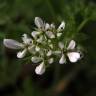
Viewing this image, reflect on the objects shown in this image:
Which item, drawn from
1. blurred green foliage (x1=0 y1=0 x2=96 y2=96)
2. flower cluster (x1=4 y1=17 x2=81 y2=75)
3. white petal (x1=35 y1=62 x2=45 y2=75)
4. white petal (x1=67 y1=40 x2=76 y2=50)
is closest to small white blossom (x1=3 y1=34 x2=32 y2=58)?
flower cluster (x1=4 y1=17 x2=81 y2=75)

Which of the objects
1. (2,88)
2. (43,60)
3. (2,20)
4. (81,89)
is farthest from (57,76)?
(43,60)

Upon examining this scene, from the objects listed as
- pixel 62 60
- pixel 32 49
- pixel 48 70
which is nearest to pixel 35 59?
pixel 32 49

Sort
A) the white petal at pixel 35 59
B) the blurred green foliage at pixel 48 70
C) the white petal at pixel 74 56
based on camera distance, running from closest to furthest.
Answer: the white petal at pixel 74 56 → the white petal at pixel 35 59 → the blurred green foliage at pixel 48 70

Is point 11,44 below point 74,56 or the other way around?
the other way around

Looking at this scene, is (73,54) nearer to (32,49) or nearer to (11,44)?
(32,49)

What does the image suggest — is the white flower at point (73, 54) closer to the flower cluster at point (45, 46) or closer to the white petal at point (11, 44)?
the flower cluster at point (45, 46)

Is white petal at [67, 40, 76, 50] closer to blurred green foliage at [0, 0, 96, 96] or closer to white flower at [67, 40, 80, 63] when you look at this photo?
white flower at [67, 40, 80, 63]

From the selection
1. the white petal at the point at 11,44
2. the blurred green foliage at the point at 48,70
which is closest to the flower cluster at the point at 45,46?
the white petal at the point at 11,44

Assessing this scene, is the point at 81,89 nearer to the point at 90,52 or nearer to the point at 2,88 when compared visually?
the point at 90,52

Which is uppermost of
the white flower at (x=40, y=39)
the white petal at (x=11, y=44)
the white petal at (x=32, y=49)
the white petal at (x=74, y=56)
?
the white petal at (x=11, y=44)
